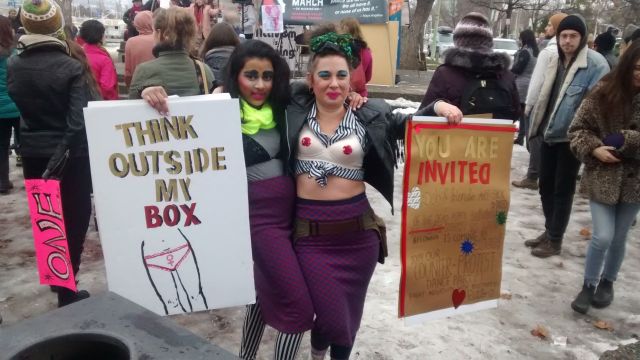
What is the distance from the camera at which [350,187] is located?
2574 millimetres

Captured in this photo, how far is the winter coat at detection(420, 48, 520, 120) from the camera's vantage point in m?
3.42

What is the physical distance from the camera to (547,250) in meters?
4.73

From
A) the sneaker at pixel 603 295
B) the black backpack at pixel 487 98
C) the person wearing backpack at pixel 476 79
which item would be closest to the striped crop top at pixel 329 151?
the person wearing backpack at pixel 476 79

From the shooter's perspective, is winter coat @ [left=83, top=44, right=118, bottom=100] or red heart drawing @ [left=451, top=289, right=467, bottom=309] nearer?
red heart drawing @ [left=451, top=289, right=467, bottom=309]

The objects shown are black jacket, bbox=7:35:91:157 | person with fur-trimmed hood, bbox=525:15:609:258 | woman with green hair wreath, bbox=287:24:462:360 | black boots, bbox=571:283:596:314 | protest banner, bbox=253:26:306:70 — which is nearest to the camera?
woman with green hair wreath, bbox=287:24:462:360

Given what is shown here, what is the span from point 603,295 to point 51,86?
398 centimetres

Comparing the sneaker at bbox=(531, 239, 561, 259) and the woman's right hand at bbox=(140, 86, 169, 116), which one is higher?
the woman's right hand at bbox=(140, 86, 169, 116)

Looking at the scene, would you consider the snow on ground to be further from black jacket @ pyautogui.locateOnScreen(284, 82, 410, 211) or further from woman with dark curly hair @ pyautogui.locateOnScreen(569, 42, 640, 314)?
black jacket @ pyautogui.locateOnScreen(284, 82, 410, 211)

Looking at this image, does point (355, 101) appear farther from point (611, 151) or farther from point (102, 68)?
point (102, 68)

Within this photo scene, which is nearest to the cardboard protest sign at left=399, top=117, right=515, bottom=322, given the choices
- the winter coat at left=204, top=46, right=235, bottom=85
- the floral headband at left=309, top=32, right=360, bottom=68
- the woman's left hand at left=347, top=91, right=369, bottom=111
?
the woman's left hand at left=347, top=91, right=369, bottom=111

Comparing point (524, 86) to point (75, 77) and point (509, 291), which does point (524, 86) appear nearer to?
point (509, 291)

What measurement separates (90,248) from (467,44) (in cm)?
352

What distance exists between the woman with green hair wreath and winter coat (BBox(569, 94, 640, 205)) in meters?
1.40

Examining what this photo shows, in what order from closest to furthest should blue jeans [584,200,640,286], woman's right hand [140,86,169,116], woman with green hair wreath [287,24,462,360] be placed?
woman's right hand [140,86,169,116] → woman with green hair wreath [287,24,462,360] → blue jeans [584,200,640,286]
